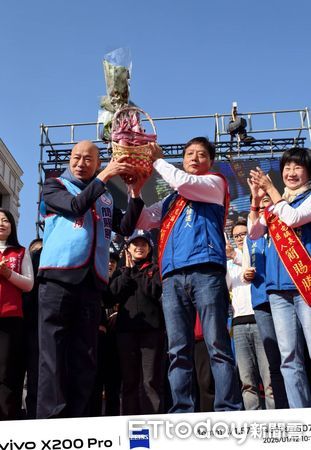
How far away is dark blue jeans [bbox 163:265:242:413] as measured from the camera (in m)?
2.60

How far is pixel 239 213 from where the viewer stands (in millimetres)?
9914

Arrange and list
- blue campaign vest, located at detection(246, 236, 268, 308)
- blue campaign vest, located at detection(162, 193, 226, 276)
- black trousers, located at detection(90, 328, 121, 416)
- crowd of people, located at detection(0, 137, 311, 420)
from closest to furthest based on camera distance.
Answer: crowd of people, located at detection(0, 137, 311, 420)
blue campaign vest, located at detection(162, 193, 226, 276)
blue campaign vest, located at detection(246, 236, 268, 308)
black trousers, located at detection(90, 328, 121, 416)

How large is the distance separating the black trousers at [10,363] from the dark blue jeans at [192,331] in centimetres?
106

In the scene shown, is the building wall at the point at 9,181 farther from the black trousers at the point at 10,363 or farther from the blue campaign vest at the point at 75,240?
the blue campaign vest at the point at 75,240

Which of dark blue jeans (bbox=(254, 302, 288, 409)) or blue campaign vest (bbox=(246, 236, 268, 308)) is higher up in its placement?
blue campaign vest (bbox=(246, 236, 268, 308))

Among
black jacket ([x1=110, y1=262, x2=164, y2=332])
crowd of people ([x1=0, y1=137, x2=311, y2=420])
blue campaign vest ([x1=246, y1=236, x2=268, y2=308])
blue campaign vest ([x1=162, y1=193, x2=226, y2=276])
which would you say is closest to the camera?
crowd of people ([x1=0, y1=137, x2=311, y2=420])

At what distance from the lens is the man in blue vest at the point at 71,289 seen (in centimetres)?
262

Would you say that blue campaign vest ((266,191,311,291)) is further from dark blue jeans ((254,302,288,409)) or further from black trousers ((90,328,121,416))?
black trousers ((90,328,121,416))

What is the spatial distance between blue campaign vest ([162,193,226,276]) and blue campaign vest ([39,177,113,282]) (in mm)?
357

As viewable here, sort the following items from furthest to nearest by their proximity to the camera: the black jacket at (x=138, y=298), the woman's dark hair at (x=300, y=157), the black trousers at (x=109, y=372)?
the black trousers at (x=109, y=372) < the black jacket at (x=138, y=298) < the woman's dark hair at (x=300, y=157)

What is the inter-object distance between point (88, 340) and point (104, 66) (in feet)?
5.58

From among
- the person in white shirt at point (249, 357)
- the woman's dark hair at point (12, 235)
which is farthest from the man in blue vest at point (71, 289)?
the person in white shirt at point (249, 357)

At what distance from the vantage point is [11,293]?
3.38m

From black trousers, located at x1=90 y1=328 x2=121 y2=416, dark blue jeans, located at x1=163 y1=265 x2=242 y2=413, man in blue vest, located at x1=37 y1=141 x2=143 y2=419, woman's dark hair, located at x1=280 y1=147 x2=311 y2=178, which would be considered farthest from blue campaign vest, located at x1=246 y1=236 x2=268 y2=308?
black trousers, located at x1=90 y1=328 x2=121 y2=416
